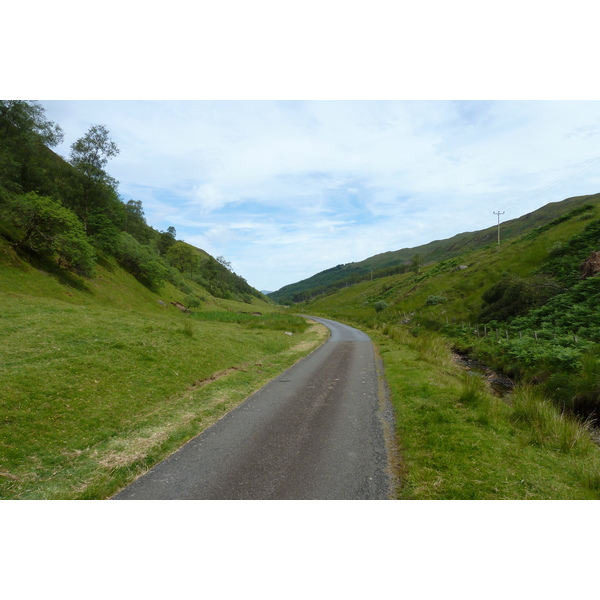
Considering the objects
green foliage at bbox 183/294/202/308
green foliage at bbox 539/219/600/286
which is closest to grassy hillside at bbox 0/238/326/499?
green foliage at bbox 183/294/202/308

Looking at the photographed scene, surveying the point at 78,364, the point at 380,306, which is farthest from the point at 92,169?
the point at 380,306

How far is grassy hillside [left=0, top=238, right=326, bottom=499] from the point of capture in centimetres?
671

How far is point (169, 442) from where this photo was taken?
8.02 m

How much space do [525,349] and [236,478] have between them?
21.3 m

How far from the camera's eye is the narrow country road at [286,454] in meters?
5.97

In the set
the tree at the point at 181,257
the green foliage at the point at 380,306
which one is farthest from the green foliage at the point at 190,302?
the tree at the point at 181,257

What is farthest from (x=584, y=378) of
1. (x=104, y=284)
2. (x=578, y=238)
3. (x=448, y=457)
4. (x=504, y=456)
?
(x=104, y=284)

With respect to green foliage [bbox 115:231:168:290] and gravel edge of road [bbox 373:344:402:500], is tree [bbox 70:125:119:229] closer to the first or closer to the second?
green foliage [bbox 115:231:168:290]

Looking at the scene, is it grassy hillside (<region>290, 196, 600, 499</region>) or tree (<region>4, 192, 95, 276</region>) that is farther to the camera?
tree (<region>4, 192, 95, 276</region>)

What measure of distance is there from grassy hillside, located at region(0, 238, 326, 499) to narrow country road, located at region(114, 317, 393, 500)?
720mm

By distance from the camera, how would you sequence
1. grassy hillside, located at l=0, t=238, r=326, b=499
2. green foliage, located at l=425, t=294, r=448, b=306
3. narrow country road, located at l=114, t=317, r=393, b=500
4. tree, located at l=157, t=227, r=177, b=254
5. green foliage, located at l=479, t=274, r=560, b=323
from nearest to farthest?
narrow country road, located at l=114, t=317, r=393, b=500 → grassy hillside, located at l=0, t=238, r=326, b=499 → green foliage, located at l=479, t=274, r=560, b=323 → green foliage, located at l=425, t=294, r=448, b=306 → tree, located at l=157, t=227, r=177, b=254

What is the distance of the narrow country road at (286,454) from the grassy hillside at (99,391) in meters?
0.72

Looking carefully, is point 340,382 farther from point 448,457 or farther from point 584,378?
point 584,378

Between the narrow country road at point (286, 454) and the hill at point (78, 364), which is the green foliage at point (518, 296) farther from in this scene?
the narrow country road at point (286, 454)
